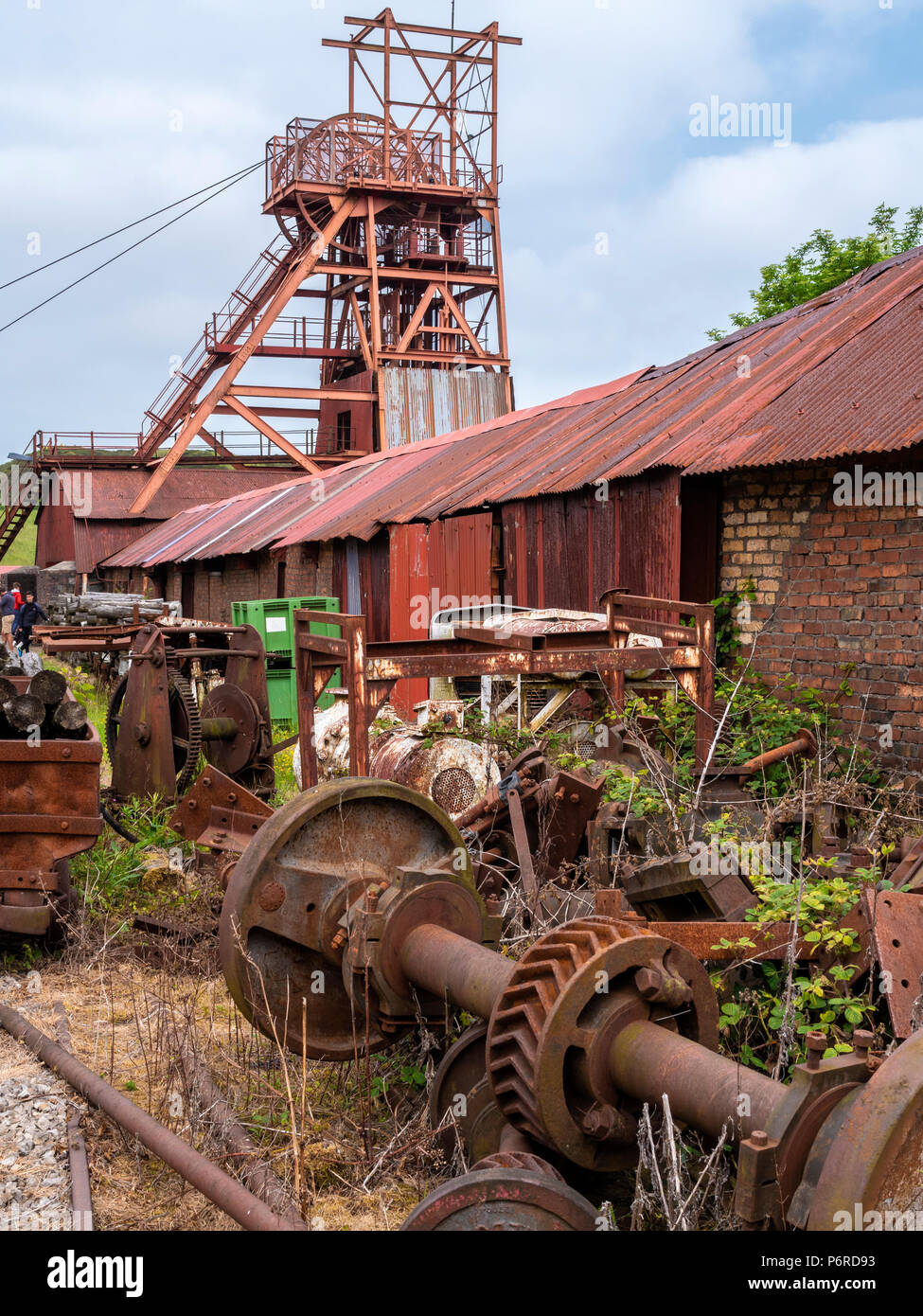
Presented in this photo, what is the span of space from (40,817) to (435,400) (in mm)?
24660

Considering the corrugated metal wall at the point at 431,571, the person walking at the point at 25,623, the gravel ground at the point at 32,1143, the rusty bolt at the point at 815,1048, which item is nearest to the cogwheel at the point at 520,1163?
the rusty bolt at the point at 815,1048

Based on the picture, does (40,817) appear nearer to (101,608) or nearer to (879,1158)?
(879,1158)

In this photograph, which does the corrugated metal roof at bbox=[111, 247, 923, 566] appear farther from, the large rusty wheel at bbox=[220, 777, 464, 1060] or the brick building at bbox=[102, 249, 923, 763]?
the large rusty wheel at bbox=[220, 777, 464, 1060]

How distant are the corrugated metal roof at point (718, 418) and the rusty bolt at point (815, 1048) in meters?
6.10

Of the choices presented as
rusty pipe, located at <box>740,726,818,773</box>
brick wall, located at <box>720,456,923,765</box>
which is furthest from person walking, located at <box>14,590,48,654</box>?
rusty pipe, located at <box>740,726,818,773</box>

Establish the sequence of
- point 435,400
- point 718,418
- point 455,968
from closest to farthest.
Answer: point 455,968
point 718,418
point 435,400

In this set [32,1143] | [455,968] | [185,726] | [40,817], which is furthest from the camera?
[185,726]

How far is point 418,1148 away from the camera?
152 inches

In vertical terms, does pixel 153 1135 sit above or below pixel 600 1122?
below

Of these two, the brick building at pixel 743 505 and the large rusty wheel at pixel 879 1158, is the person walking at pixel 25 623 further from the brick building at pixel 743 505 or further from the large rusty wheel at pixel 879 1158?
the large rusty wheel at pixel 879 1158

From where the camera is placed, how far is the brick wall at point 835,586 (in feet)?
27.8

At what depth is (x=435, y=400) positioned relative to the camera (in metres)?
29.4

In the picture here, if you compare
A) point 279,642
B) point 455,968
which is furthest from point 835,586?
point 279,642
